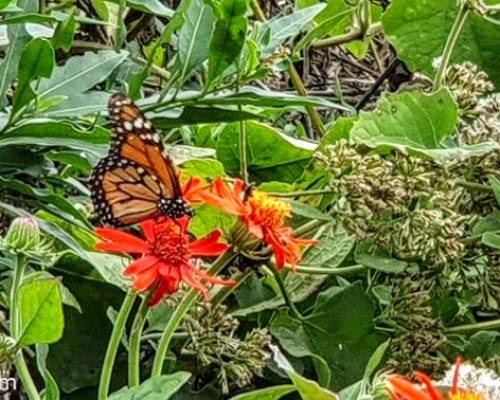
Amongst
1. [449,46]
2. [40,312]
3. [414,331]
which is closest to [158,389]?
[40,312]

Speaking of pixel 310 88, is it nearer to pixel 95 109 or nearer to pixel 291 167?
pixel 291 167

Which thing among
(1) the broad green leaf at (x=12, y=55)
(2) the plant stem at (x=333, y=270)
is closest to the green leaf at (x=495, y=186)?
(2) the plant stem at (x=333, y=270)

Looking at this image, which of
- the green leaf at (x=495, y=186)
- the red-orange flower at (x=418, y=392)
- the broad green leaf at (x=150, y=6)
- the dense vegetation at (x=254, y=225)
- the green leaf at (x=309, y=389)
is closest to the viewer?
the red-orange flower at (x=418, y=392)

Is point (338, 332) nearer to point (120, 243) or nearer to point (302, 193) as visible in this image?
point (302, 193)

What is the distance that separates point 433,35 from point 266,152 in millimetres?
188

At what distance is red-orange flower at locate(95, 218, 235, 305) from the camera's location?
0.68 m

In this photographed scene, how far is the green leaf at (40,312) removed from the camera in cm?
63

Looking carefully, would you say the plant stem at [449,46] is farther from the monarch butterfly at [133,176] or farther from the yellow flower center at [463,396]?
the yellow flower center at [463,396]

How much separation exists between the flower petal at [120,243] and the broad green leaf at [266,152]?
320 millimetres

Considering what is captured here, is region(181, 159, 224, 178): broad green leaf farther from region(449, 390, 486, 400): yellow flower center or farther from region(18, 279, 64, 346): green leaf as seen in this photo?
region(449, 390, 486, 400): yellow flower center

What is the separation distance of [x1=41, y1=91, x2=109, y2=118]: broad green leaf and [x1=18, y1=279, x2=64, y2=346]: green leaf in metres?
0.21

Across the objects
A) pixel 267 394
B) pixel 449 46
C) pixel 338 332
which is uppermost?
pixel 449 46

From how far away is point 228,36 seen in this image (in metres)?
0.82

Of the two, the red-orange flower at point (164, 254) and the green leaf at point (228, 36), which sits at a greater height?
the green leaf at point (228, 36)
